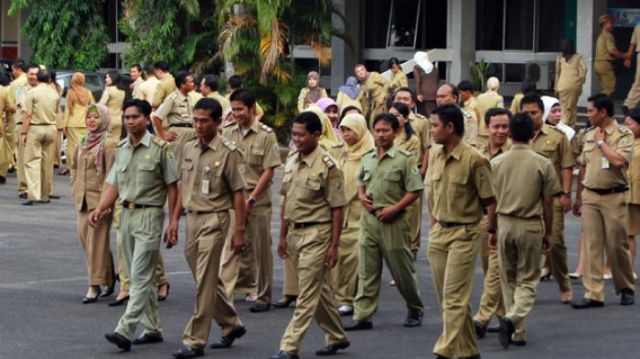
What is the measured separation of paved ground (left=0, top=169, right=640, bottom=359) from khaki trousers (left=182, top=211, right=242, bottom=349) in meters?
0.34

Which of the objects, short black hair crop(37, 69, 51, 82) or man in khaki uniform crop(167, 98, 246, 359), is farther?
short black hair crop(37, 69, 51, 82)

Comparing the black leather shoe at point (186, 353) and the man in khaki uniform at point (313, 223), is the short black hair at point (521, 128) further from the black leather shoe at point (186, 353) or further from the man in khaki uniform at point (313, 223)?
the black leather shoe at point (186, 353)

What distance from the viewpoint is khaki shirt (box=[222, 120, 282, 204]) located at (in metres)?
13.4

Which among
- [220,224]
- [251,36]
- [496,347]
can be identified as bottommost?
[496,347]

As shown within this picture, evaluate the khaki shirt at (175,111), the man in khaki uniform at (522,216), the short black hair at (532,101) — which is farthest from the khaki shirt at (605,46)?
the man in khaki uniform at (522,216)

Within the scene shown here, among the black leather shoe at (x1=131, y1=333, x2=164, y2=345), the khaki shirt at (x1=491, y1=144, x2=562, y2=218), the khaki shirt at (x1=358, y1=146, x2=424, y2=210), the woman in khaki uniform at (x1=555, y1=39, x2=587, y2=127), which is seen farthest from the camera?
the woman in khaki uniform at (x1=555, y1=39, x2=587, y2=127)

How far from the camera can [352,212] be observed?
1326cm

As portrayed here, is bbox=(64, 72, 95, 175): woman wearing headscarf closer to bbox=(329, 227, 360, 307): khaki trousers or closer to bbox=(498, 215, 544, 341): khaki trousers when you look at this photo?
bbox=(329, 227, 360, 307): khaki trousers

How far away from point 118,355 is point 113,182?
1494mm

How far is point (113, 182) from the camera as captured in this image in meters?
12.0

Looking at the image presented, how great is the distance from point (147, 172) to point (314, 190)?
1326mm

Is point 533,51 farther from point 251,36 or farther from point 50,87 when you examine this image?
point 50,87

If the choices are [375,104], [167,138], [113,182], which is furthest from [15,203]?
[113,182]

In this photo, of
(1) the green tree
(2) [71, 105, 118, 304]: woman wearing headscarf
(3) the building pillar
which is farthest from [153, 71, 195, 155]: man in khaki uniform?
(1) the green tree
